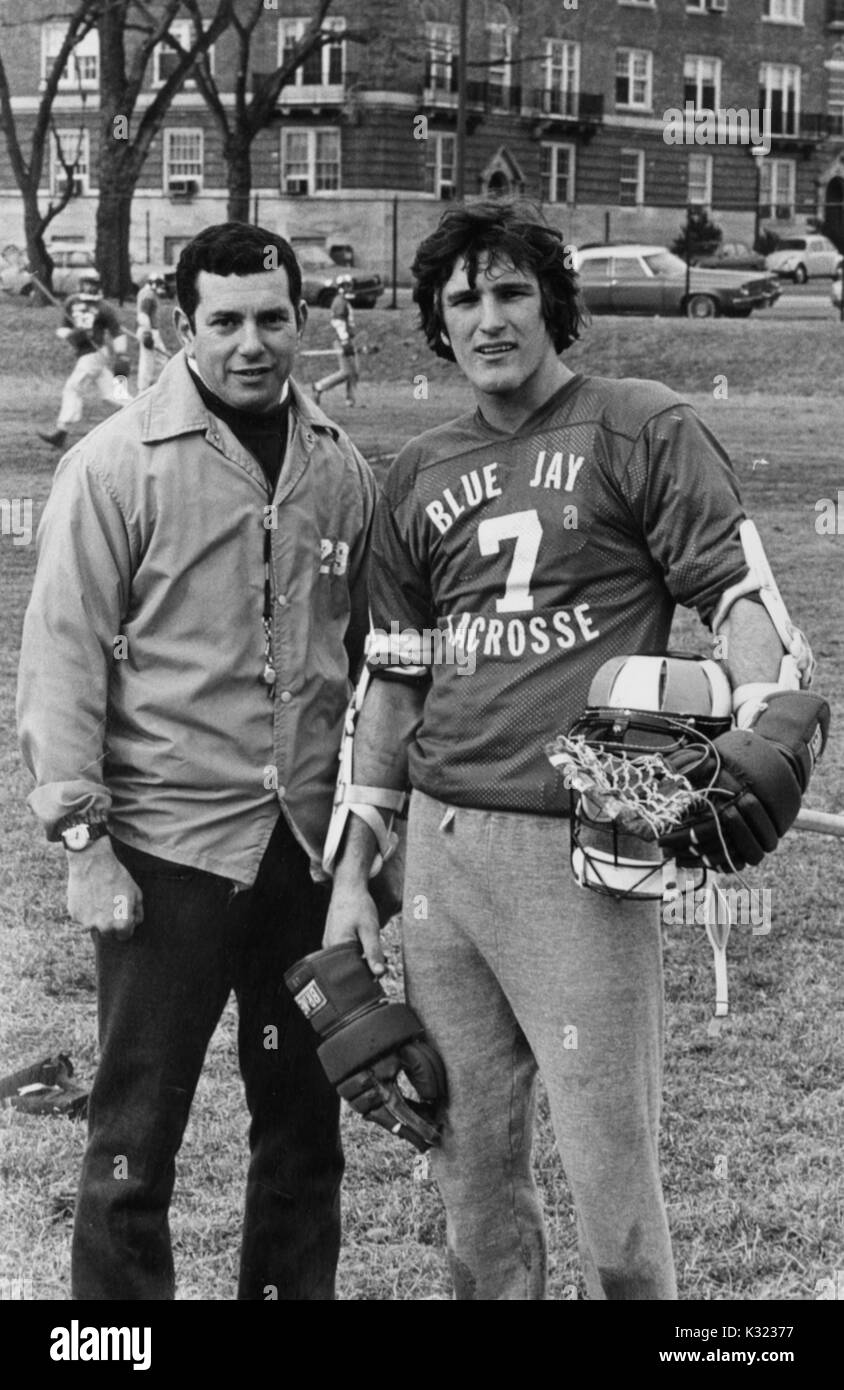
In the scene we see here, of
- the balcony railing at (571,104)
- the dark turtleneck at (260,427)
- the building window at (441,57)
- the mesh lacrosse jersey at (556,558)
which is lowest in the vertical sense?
the mesh lacrosse jersey at (556,558)

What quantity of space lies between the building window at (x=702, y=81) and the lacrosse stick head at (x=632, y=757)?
43.5m

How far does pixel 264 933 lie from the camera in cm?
322

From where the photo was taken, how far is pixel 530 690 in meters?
2.79

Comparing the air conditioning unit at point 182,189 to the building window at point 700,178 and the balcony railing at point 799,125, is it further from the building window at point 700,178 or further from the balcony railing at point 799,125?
the balcony railing at point 799,125

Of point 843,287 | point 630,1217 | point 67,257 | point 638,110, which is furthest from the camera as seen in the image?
point 638,110

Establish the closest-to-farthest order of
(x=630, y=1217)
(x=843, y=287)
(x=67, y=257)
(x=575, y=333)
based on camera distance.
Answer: (x=630, y=1217)
(x=575, y=333)
(x=843, y=287)
(x=67, y=257)

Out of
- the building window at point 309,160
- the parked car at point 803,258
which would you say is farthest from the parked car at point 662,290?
the building window at point 309,160

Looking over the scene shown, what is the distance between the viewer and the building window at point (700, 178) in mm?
43156

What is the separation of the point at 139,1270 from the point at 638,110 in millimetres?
43254

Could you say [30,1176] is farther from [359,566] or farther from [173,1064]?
[359,566]

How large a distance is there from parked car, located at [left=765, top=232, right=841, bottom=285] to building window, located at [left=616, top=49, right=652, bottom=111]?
705cm

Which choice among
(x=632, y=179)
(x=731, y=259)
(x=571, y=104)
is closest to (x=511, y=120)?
(x=571, y=104)

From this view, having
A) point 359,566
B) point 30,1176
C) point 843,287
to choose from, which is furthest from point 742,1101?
point 843,287

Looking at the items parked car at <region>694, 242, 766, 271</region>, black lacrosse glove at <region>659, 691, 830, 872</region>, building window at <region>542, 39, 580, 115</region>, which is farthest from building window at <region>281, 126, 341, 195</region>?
black lacrosse glove at <region>659, 691, 830, 872</region>
